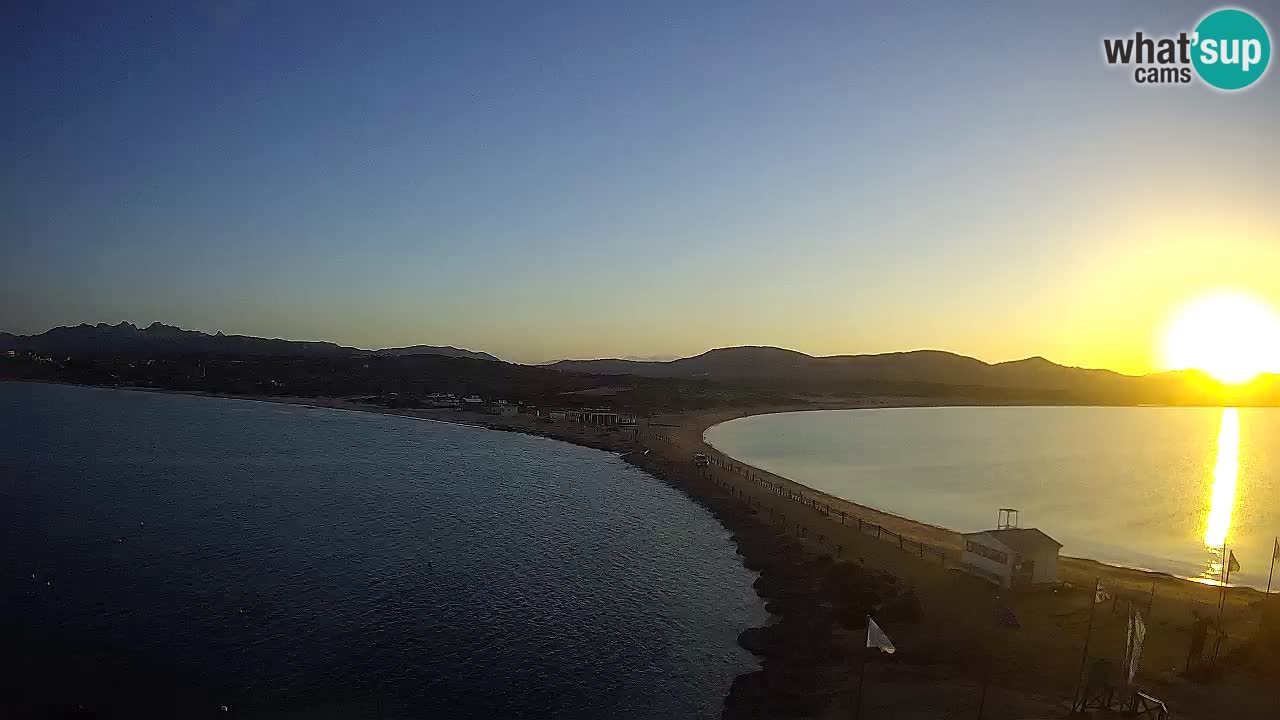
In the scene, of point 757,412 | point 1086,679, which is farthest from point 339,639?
point 757,412

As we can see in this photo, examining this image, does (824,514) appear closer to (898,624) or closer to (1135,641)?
(898,624)

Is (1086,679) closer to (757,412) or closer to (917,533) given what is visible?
(917,533)

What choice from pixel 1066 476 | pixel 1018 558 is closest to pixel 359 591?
pixel 1018 558

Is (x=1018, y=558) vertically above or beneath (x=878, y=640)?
above

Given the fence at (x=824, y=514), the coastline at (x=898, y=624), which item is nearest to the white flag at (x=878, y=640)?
the coastline at (x=898, y=624)

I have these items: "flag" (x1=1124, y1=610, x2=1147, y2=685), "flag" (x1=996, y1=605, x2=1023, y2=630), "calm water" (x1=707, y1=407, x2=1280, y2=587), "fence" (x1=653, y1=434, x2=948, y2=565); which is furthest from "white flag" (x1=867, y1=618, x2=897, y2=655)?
"calm water" (x1=707, y1=407, x2=1280, y2=587)

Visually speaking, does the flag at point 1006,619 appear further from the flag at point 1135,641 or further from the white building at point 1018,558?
the flag at point 1135,641

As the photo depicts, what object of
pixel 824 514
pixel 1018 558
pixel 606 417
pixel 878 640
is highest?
pixel 606 417
